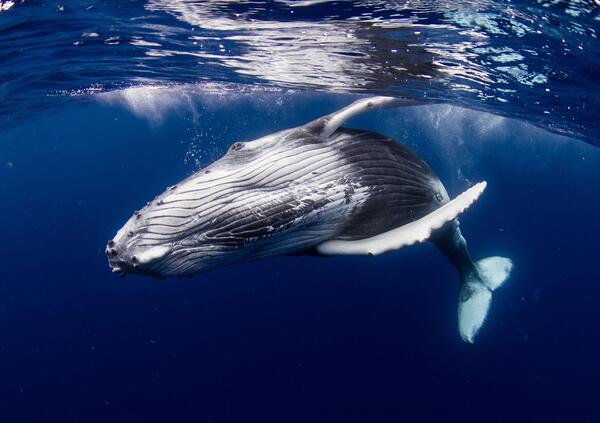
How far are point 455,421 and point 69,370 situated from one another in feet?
94.0

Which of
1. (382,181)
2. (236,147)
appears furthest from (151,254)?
(382,181)

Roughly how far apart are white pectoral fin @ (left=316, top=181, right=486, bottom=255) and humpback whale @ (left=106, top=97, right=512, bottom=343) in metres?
0.01

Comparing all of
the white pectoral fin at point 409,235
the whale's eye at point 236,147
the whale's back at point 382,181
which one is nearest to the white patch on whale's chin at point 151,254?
the whale's eye at point 236,147

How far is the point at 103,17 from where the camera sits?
10.8m

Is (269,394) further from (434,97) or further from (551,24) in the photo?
(551,24)

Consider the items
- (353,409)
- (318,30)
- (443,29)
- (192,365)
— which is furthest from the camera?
(192,365)

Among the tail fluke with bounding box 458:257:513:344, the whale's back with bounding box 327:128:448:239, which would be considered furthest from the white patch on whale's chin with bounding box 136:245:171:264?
the tail fluke with bounding box 458:257:513:344

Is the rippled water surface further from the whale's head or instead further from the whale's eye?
the whale's head

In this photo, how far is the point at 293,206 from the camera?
165 inches

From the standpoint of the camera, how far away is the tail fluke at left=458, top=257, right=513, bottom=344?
301 inches

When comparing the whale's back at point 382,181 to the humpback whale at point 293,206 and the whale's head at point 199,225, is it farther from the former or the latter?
the whale's head at point 199,225

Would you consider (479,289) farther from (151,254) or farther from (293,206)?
(151,254)

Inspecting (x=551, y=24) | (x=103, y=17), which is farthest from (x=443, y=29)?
(x=103, y=17)

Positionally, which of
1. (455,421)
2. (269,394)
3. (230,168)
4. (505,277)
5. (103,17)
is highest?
(103,17)
